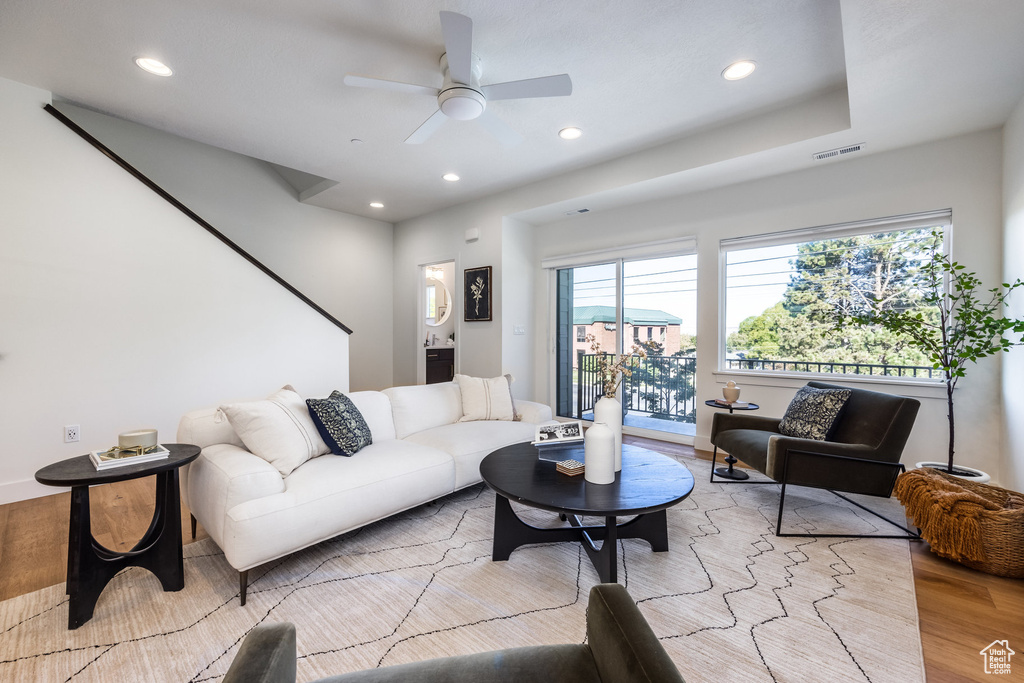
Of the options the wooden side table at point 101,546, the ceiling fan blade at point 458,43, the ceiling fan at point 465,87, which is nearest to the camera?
the wooden side table at point 101,546

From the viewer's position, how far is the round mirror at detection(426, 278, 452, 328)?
25.6 ft

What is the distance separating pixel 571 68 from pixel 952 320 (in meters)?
3.13

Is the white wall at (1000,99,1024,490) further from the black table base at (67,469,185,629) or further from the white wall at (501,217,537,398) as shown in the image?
the black table base at (67,469,185,629)

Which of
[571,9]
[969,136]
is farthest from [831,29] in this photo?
[969,136]

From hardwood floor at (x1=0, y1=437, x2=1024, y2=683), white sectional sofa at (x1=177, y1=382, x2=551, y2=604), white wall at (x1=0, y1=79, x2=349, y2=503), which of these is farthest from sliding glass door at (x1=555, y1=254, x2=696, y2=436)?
white wall at (x1=0, y1=79, x2=349, y2=503)

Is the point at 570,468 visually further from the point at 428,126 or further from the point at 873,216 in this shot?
the point at 873,216

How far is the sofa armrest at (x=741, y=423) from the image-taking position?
303 cm

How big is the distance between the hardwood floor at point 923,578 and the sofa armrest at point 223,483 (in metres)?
0.50

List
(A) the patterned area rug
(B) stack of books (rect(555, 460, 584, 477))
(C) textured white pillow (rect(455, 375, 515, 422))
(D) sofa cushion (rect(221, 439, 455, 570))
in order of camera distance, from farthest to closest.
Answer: (C) textured white pillow (rect(455, 375, 515, 422)), (B) stack of books (rect(555, 460, 584, 477)), (D) sofa cushion (rect(221, 439, 455, 570)), (A) the patterned area rug

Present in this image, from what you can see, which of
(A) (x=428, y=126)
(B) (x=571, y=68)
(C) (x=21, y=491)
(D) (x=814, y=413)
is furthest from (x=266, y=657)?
(C) (x=21, y=491)

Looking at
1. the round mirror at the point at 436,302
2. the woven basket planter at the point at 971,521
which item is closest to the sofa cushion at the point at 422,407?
the woven basket planter at the point at 971,521

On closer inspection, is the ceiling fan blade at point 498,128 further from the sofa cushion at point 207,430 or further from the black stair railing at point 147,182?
the black stair railing at point 147,182

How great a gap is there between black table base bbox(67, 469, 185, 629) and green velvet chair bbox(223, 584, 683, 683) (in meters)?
1.35

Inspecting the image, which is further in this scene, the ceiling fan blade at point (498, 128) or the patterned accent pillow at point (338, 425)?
the ceiling fan blade at point (498, 128)
